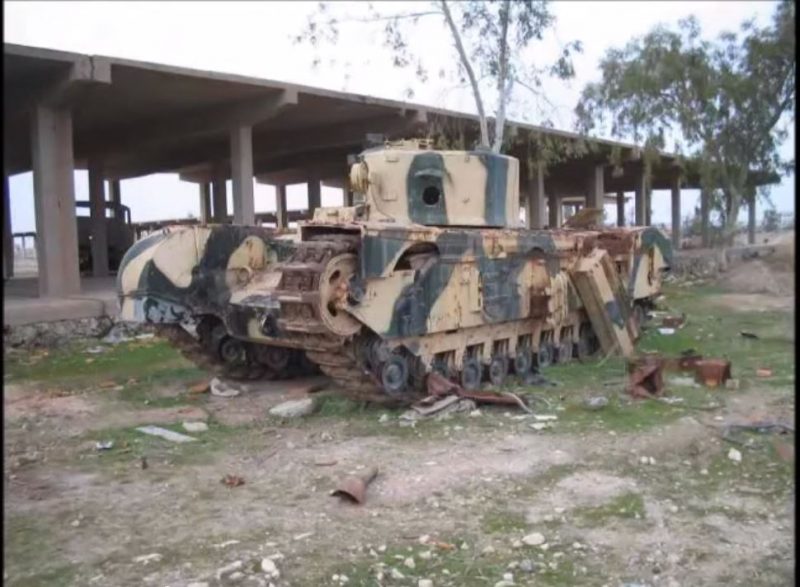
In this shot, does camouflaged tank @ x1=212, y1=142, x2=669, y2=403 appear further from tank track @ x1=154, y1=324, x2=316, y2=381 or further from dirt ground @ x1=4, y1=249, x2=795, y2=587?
dirt ground @ x1=4, y1=249, x2=795, y2=587

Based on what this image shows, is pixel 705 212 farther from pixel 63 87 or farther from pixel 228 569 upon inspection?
pixel 228 569

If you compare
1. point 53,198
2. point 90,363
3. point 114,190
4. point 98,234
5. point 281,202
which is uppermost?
point 114,190

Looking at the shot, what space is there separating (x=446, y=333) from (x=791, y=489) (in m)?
3.96

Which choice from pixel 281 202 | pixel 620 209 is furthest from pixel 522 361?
pixel 620 209

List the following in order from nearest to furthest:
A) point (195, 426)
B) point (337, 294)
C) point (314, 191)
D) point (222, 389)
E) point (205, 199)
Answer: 1. point (337, 294)
2. point (195, 426)
3. point (222, 389)
4. point (314, 191)
5. point (205, 199)

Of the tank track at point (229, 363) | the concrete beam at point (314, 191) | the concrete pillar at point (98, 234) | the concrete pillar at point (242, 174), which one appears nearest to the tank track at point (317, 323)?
the tank track at point (229, 363)

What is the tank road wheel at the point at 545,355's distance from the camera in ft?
33.6

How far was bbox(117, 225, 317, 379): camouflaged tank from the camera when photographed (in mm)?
8656

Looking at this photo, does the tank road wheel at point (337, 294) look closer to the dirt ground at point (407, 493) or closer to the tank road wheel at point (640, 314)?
the dirt ground at point (407, 493)

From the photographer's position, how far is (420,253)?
8.37 m

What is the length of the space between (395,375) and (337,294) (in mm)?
1225

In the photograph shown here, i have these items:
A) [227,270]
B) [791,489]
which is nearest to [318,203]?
[227,270]

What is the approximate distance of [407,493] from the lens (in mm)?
5398

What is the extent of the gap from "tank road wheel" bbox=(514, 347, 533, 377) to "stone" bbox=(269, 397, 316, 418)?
2685mm
